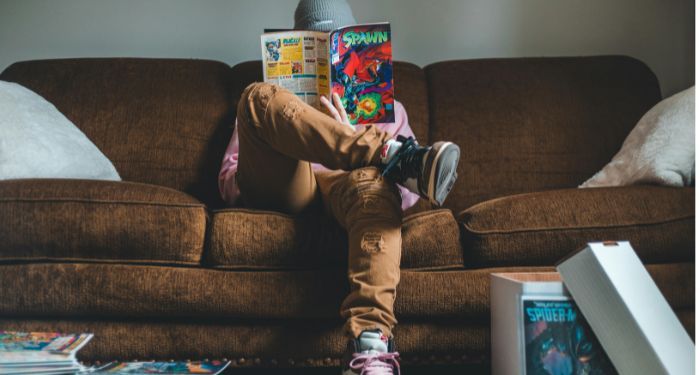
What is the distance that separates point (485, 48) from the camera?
2.40 m

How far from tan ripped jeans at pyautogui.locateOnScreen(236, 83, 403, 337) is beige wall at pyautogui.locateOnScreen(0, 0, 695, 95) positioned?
1.09 metres

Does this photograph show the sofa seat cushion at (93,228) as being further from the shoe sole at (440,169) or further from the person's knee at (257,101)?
the shoe sole at (440,169)

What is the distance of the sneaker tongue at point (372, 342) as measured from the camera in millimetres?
1050

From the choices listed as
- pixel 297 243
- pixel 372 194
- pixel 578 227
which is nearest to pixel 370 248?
pixel 372 194

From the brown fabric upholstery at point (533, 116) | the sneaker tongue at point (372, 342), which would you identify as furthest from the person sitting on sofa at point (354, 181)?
the brown fabric upholstery at point (533, 116)

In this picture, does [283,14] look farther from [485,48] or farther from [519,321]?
[519,321]

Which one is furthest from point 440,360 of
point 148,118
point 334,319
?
point 148,118

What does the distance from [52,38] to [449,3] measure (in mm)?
1509

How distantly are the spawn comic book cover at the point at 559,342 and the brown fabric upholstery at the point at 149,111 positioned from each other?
45.9 inches

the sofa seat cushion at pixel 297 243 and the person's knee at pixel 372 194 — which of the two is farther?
the sofa seat cushion at pixel 297 243

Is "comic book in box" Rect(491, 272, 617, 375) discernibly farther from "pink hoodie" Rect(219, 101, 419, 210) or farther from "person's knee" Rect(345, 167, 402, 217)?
"pink hoodie" Rect(219, 101, 419, 210)

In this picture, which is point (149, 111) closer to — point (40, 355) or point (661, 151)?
point (40, 355)

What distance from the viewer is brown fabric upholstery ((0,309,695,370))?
1310mm

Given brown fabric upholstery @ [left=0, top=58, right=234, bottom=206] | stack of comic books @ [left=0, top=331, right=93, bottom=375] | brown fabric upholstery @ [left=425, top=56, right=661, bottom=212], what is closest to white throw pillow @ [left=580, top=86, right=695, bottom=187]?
brown fabric upholstery @ [left=425, top=56, right=661, bottom=212]
